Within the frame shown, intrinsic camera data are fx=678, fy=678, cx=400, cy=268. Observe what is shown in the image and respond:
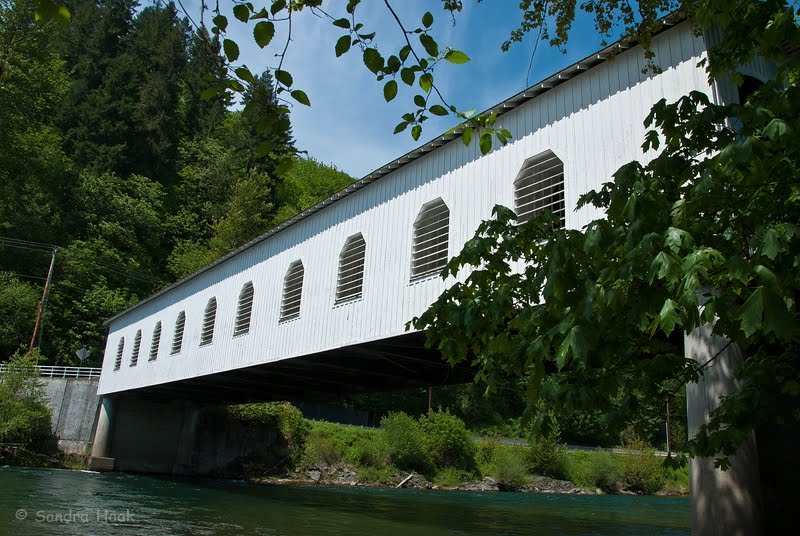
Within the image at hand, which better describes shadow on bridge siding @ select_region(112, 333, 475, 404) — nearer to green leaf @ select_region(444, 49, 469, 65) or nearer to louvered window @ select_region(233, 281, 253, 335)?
louvered window @ select_region(233, 281, 253, 335)

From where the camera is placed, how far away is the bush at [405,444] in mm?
30578

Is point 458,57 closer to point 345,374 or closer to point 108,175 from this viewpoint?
point 345,374

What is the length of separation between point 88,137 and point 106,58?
230 inches

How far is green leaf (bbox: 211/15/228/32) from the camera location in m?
2.66

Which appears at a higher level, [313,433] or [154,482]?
[313,433]

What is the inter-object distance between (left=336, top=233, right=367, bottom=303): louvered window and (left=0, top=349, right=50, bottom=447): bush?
16435 mm

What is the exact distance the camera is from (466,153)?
1010 cm

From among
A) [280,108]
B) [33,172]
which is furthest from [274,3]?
[33,172]

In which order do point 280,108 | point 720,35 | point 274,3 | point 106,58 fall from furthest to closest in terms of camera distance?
point 106,58, point 720,35, point 280,108, point 274,3

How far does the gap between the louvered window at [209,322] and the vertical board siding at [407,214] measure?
8.7 inches

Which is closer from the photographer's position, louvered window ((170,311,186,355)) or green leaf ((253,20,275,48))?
green leaf ((253,20,275,48))

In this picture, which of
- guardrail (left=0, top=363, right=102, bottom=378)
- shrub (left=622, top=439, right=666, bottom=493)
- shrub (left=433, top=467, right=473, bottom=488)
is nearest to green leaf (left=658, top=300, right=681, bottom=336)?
guardrail (left=0, top=363, right=102, bottom=378)

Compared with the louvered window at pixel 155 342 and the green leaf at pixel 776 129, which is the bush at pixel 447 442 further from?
the green leaf at pixel 776 129

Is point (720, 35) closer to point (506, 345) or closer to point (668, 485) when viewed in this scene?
point (506, 345)
